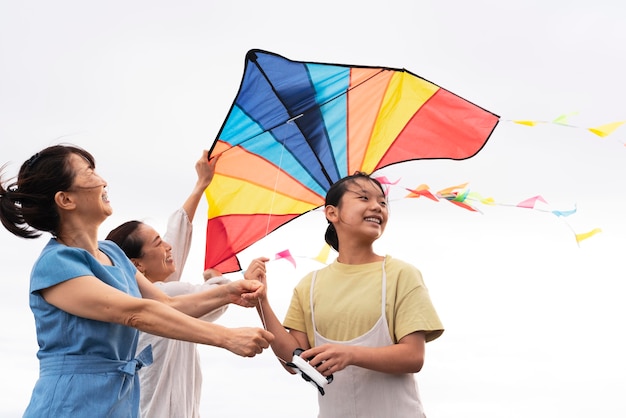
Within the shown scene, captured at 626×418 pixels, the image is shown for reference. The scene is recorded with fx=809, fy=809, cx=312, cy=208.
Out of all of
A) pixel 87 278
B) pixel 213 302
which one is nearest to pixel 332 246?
pixel 213 302

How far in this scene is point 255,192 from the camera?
158 inches

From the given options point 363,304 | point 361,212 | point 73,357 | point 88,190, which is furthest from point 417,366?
point 88,190

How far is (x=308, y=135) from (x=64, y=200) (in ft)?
5.47

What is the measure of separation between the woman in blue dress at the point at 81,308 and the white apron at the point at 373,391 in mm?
498

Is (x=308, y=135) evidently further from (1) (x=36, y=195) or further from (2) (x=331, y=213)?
(1) (x=36, y=195)

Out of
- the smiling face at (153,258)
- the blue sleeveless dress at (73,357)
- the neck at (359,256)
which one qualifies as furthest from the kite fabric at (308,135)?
the blue sleeveless dress at (73,357)

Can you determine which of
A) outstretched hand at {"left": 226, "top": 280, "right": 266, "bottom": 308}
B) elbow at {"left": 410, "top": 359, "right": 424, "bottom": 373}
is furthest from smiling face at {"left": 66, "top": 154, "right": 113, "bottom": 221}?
elbow at {"left": 410, "top": 359, "right": 424, "bottom": 373}

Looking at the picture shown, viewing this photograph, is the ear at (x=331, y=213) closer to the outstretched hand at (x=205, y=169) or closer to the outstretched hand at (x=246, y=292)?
the outstretched hand at (x=246, y=292)

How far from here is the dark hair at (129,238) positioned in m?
3.80

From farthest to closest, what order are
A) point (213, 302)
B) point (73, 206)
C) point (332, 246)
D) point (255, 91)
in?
point (255, 91), point (332, 246), point (213, 302), point (73, 206)

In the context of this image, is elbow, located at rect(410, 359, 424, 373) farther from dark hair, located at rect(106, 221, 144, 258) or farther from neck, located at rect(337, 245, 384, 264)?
dark hair, located at rect(106, 221, 144, 258)

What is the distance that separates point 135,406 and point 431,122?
209 centimetres

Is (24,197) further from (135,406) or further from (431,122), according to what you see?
(431,122)

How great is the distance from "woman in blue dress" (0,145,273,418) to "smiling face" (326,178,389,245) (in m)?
0.72
